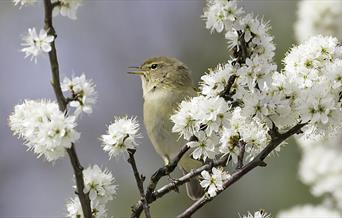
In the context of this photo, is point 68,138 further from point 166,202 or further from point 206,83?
point 166,202

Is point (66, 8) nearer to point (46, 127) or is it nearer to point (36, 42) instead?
point (36, 42)

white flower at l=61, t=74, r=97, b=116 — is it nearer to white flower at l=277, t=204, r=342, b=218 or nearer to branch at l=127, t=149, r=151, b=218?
branch at l=127, t=149, r=151, b=218

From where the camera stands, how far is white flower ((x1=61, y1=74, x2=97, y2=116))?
2.20m

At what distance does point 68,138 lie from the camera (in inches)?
83.0

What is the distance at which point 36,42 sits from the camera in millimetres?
2141

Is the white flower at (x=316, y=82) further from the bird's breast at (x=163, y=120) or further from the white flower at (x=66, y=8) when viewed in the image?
the bird's breast at (x=163, y=120)

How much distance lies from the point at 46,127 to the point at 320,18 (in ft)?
11.2

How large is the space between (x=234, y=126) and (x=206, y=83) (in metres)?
0.22

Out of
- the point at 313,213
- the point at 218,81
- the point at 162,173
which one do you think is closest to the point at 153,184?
the point at 162,173

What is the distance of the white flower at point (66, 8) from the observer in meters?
2.28

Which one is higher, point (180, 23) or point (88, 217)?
point (180, 23)

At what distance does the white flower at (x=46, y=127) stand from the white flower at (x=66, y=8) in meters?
0.27

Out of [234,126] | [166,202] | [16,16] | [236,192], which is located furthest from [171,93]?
[16,16]

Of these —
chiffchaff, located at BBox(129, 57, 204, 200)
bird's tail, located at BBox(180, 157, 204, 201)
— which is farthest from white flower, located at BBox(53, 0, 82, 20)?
bird's tail, located at BBox(180, 157, 204, 201)
